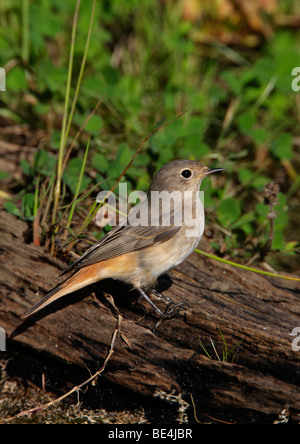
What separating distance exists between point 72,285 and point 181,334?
919 millimetres


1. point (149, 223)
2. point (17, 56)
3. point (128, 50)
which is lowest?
point (149, 223)

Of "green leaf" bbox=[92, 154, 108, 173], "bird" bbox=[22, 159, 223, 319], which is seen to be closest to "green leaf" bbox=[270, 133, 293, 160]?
"bird" bbox=[22, 159, 223, 319]

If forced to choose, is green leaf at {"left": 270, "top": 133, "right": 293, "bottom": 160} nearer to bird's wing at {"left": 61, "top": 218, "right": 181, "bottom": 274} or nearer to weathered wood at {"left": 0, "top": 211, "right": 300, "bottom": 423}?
weathered wood at {"left": 0, "top": 211, "right": 300, "bottom": 423}

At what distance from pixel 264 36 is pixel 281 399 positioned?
5.63 meters

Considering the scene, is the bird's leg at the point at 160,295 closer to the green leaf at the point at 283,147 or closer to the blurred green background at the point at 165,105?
the blurred green background at the point at 165,105

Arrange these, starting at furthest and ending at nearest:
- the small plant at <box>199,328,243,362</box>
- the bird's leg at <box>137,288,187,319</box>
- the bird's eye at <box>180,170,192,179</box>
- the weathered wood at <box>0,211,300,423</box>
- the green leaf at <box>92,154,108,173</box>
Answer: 1. the green leaf at <box>92,154,108,173</box>
2. the bird's eye at <box>180,170,192,179</box>
3. the bird's leg at <box>137,288,187,319</box>
4. the small plant at <box>199,328,243,362</box>
5. the weathered wood at <box>0,211,300,423</box>

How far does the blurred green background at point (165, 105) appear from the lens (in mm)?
5008

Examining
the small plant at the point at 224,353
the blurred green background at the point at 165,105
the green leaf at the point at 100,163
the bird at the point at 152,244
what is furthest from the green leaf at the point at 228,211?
the small plant at the point at 224,353

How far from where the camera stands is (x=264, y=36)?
7.34 metres

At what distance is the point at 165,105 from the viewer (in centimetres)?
609

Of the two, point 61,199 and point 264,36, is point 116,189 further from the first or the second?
point 264,36

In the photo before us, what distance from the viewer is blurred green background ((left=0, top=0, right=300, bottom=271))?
5.01m

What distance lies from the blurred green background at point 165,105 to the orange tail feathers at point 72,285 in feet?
2.12

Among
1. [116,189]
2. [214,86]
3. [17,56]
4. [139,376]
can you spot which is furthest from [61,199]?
[214,86]
